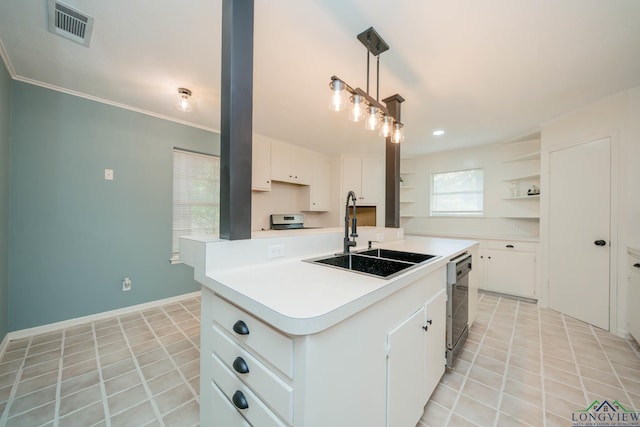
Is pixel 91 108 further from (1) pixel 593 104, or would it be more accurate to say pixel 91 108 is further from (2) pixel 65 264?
(1) pixel 593 104

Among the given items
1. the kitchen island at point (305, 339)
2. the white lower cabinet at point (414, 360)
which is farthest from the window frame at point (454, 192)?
the kitchen island at point (305, 339)

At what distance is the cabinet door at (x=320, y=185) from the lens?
14.4ft

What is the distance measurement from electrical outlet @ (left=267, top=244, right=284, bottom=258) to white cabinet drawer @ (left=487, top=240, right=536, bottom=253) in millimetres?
3496

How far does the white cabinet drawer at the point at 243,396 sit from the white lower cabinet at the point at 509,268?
3.78m

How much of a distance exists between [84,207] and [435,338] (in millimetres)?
3437

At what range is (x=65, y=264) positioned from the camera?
2359mm

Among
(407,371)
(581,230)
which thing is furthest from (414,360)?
(581,230)

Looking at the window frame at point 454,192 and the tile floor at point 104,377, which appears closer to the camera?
the tile floor at point 104,377

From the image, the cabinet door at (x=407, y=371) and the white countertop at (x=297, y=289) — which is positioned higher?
the white countertop at (x=297, y=289)

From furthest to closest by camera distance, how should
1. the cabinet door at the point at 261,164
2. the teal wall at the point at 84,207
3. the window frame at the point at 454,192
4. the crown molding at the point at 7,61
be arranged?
1. the window frame at the point at 454,192
2. the cabinet door at the point at 261,164
3. the teal wall at the point at 84,207
4. the crown molding at the point at 7,61

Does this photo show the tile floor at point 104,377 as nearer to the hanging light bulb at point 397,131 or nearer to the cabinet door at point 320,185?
the hanging light bulb at point 397,131

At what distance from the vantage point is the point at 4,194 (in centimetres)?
200


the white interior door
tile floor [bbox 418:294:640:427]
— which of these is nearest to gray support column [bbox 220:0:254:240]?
tile floor [bbox 418:294:640:427]

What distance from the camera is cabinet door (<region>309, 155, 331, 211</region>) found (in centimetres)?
439
